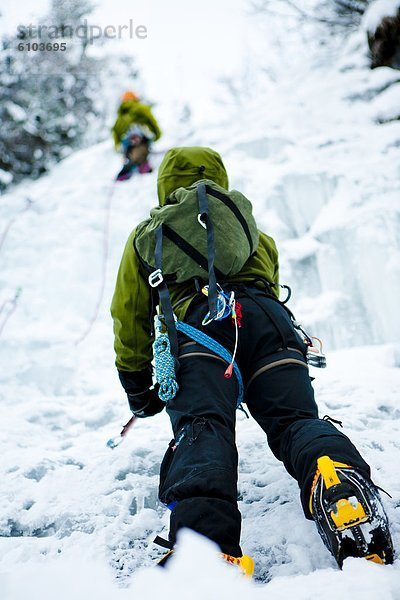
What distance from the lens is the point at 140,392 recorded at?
6.59ft

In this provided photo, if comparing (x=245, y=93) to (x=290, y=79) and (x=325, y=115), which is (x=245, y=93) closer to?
(x=290, y=79)

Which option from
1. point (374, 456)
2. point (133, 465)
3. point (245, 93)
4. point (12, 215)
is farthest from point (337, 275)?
point (245, 93)

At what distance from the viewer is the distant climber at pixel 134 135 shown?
659 cm

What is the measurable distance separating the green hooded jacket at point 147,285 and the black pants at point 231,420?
0.39ft

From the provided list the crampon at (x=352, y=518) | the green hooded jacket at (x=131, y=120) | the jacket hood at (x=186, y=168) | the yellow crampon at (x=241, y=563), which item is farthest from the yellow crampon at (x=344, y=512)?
the green hooded jacket at (x=131, y=120)

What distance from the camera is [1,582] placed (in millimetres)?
927

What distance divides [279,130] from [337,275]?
2.84m

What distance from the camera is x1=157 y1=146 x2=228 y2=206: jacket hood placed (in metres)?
2.03

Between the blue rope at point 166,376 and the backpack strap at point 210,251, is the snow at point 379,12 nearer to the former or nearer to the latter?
the backpack strap at point 210,251

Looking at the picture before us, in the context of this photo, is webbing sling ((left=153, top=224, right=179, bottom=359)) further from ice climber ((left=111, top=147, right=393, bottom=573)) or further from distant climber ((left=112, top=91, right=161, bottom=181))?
distant climber ((left=112, top=91, right=161, bottom=181))

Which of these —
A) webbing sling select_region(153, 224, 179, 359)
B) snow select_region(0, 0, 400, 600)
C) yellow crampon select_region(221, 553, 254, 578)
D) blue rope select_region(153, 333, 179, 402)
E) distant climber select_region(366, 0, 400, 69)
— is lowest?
snow select_region(0, 0, 400, 600)

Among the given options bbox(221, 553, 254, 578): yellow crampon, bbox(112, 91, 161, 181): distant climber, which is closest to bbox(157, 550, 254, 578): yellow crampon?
bbox(221, 553, 254, 578): yellow crampon

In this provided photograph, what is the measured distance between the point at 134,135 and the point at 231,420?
6.06m

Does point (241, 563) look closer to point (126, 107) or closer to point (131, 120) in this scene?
point (131, 120)
